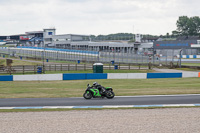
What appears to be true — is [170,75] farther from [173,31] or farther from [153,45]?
[173,31]

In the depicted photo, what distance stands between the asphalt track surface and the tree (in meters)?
120

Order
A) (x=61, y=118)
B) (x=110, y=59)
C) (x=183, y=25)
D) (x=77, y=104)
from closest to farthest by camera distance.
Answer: (x=61, y=118) → (x=77, y=104) → (x=110, y=59) → (x=183, y=25)

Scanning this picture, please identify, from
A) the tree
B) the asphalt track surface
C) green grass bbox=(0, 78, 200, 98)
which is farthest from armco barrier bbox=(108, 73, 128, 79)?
the tree

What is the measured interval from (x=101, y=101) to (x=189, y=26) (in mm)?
123684

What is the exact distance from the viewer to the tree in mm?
128000

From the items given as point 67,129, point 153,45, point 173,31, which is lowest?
point 67,129

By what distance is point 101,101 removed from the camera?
14.8m

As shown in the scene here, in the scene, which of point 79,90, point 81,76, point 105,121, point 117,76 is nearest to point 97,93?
point 79,90

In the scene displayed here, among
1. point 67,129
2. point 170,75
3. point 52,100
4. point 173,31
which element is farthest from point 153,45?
point 67,129

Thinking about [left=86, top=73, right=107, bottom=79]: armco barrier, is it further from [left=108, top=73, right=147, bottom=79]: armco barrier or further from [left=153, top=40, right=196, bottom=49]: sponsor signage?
[left=153, top=40, right=196, bottom=49]: sponsor signage

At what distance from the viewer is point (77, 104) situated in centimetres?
1411

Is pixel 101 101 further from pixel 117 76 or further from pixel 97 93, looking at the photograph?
pixel 117 76

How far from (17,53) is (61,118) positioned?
64.7 metres

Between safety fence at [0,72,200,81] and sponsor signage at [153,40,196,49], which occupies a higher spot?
sponsor signage at [153,40,196,49]
